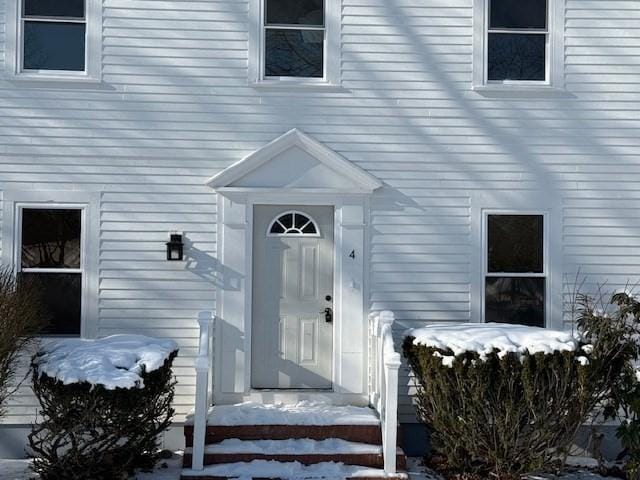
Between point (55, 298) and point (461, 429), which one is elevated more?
point (55, 298)

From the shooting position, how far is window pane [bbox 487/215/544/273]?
841 centimetres

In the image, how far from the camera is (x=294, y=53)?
8422 millimetres

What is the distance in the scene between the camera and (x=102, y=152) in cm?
816

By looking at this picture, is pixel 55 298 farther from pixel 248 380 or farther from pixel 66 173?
pixel 248 380

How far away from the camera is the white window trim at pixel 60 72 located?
8.12 metres

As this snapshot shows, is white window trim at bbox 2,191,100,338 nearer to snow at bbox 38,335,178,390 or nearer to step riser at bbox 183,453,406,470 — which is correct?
snow at bbox 38,335,178,390

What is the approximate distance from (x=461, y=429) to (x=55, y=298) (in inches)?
174

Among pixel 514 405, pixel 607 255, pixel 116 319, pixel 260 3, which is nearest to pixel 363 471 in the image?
pixel 514 405

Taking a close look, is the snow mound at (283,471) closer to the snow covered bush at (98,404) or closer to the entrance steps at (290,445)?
the entrance steps at (290,445)

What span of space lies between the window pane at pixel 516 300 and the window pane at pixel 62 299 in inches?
174

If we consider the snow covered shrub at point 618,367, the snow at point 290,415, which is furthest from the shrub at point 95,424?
the snow covered shrub at point 618,367

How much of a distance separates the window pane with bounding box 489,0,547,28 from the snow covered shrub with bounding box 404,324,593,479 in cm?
357

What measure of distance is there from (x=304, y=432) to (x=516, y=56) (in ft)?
15.4

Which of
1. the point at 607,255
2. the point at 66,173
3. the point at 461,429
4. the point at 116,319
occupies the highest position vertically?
the point at 66,173
